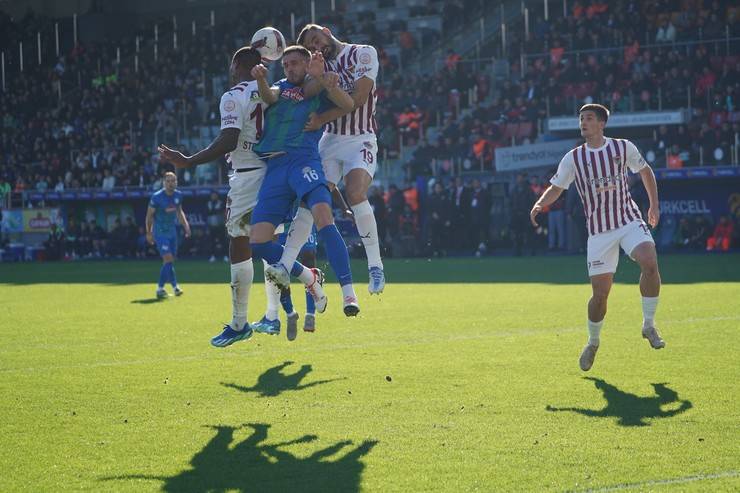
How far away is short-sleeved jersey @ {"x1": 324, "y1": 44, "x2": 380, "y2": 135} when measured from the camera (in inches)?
364

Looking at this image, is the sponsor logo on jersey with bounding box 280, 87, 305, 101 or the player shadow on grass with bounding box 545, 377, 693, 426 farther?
the sponsor logo on jersey with bounding box 280, 87, 305, 101

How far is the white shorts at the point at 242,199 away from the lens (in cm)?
927

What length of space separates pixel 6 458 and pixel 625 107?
81.1 ft

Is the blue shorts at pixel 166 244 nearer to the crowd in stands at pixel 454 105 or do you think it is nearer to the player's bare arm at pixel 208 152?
the crowd in stands at pixel 454 105

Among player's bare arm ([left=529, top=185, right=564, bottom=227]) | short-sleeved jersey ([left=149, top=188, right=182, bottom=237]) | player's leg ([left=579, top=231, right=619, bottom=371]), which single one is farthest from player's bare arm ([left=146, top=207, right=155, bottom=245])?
player's leg ([left=579, top=231, right=619, bottom=371])

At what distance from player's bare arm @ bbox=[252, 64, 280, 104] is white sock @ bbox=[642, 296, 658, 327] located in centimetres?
374

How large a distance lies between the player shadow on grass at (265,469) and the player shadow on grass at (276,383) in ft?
Result: 5.43

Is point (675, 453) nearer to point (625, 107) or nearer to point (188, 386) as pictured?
point (188, 386)

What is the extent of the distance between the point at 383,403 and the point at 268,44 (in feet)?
12.0

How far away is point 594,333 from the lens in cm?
884

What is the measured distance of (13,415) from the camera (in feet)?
23.5

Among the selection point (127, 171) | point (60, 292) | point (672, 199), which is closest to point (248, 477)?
point (60, 292)

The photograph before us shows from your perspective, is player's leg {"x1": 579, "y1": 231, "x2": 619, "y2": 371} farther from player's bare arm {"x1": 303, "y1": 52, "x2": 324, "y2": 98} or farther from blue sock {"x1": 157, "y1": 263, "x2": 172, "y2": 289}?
blue sock {"x1": 157, "y1": 263, "x2": 172, "y2": 289}

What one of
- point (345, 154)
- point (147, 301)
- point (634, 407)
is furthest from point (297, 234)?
point (147, 301)
